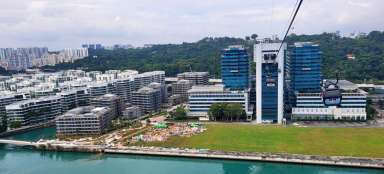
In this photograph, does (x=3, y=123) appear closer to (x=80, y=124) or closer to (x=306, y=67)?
(x=80, y=124)

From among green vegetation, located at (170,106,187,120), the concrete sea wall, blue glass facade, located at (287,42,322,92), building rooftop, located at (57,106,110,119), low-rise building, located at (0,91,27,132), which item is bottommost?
the concrete sea wall

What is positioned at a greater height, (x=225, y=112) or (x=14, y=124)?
(x=225, y=112)

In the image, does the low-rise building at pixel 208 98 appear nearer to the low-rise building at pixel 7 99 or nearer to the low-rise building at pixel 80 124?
the low-rise building at pixel 80 124

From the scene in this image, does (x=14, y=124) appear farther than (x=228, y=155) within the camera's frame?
Yes

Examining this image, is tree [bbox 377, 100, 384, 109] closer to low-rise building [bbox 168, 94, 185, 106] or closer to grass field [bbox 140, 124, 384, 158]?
grass field [bbox 140, 124, 384, 158]

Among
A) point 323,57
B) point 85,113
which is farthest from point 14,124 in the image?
point 323,57

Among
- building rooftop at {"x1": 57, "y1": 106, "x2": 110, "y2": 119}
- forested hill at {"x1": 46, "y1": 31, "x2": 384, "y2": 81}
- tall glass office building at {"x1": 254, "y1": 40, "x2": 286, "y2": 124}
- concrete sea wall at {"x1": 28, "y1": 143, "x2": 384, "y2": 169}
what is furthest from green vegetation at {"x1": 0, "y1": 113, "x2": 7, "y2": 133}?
forested hill at {"x1": 46, "y1": 31, "x2": 384, "y2": 81}
